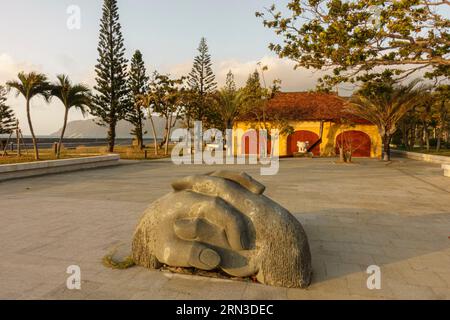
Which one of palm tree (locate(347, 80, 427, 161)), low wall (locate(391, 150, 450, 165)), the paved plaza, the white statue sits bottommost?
the paved plaza

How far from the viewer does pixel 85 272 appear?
3.92 metres

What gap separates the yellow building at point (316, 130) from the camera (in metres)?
25.3

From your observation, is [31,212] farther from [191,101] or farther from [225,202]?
[191,101]

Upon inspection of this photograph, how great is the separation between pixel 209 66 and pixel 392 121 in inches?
996

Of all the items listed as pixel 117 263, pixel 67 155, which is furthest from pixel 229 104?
pixel 117 263

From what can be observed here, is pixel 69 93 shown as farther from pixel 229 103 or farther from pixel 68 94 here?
pixel 229 103

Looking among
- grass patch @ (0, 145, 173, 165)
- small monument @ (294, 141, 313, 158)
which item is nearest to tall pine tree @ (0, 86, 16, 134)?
grass patch @ (0, 145, 173, 165)

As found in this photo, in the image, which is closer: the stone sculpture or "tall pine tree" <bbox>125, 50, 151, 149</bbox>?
the stone sculpture

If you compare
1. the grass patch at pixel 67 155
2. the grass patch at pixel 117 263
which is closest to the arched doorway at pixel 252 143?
the grass patch at pixel 67 155

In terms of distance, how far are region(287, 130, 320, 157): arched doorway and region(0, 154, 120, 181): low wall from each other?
1564cm

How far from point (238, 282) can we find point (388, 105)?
20.1 m

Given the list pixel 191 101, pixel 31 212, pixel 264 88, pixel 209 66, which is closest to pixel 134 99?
pixel 191 101

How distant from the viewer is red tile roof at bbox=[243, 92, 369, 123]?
25453 mm

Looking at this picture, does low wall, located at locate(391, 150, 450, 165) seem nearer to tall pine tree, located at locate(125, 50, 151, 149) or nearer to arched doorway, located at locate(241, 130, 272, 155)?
arched doorway, located at locate(241, 130, 272, 155)
